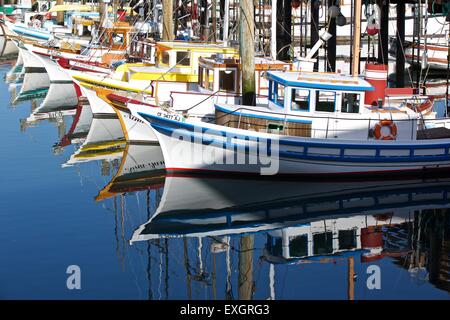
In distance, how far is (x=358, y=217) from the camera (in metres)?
23.8

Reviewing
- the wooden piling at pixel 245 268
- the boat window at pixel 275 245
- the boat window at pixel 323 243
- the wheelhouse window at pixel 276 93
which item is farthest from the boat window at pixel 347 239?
the wheelhouse window at pixel 276 93

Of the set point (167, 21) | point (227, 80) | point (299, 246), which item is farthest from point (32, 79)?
point (299, 246)

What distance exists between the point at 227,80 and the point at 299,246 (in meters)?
10.3

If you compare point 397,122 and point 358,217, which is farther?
point 397,122

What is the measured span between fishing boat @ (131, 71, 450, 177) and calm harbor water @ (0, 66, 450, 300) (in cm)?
58

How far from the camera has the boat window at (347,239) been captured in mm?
21203

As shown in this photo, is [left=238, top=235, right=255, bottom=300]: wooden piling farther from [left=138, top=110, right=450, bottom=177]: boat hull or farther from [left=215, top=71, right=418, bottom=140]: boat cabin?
[left=215, top=71, right=418, bottom=140]: boat cabin

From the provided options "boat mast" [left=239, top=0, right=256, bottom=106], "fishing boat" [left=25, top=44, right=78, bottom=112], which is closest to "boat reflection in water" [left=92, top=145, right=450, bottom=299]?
"boat mast" [left=239, top=0, right=256, bottom=106]

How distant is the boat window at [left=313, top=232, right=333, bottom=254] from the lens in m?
20.9

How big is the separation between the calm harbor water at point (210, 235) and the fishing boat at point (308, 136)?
0.58m

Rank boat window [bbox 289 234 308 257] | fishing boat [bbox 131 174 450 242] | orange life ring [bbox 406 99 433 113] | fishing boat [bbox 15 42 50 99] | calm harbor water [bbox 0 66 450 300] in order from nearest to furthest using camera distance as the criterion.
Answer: calm harbor water [bbox 0 66 450 300]
boat window [bbox 289 234 308 257]
fishing boat [bbox 131 174 450 242]
orange life ring [bbox 406 99 433 113]
fishing boat [bbox 15 42 50 99]
